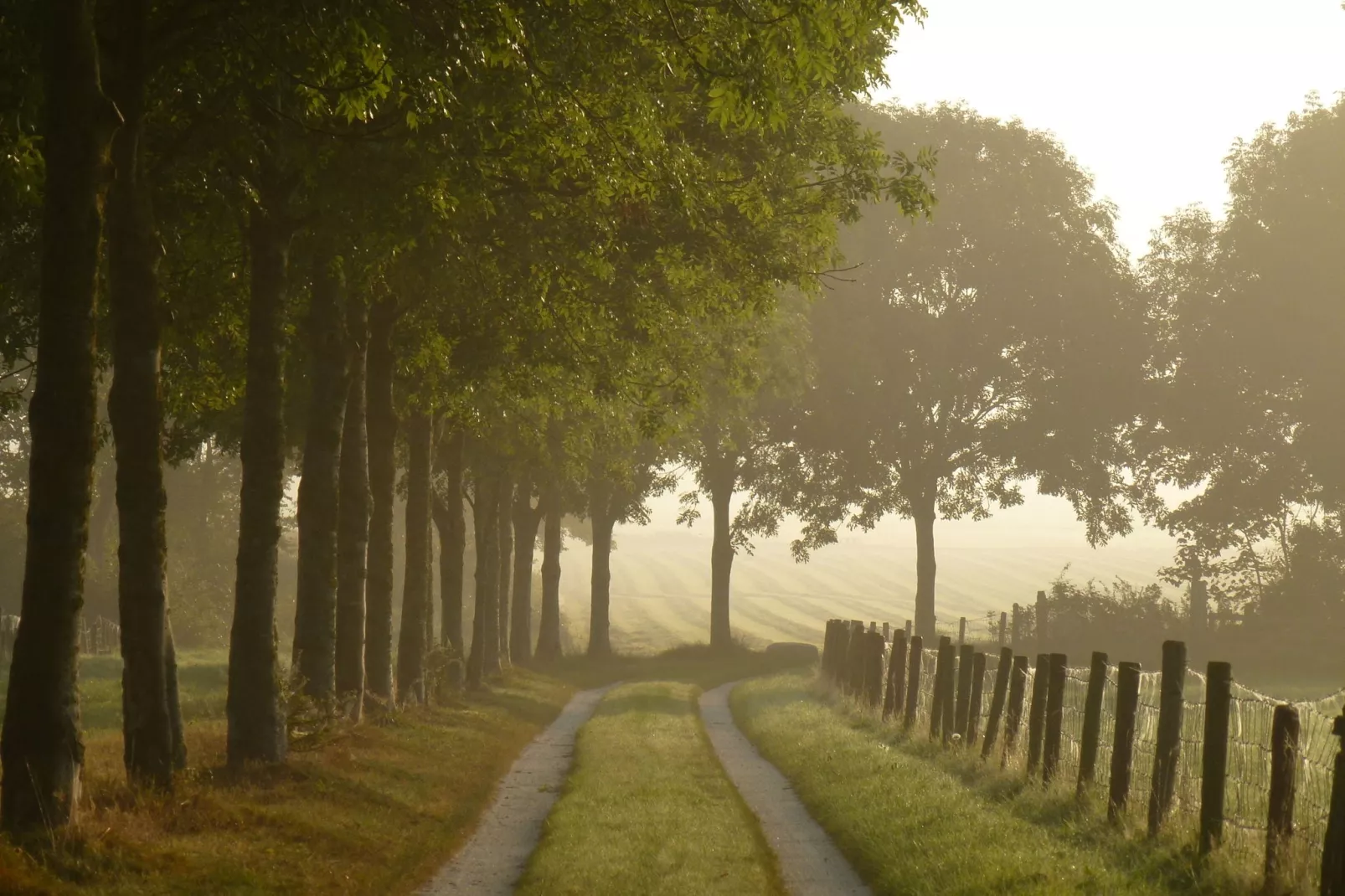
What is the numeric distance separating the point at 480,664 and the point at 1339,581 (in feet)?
112

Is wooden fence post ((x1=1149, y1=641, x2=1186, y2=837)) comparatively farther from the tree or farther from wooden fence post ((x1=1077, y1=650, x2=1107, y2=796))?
the tree

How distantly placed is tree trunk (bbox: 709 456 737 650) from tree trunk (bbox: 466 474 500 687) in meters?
18.9

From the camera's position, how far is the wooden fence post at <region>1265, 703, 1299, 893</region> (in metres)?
11.1

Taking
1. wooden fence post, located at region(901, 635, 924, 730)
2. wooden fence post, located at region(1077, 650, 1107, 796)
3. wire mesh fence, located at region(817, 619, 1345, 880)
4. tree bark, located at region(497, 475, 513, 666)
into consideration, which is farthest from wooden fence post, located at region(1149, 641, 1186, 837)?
tree bark, located at region(497, 475, 513, 666)

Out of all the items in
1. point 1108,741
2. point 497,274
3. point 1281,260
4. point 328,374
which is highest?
point 1281,260

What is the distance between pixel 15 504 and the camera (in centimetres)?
5825

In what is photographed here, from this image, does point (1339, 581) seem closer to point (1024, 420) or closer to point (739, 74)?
point (1024, 420)

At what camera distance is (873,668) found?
30.0 m

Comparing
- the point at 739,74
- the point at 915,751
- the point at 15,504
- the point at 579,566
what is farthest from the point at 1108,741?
the point at 579,566

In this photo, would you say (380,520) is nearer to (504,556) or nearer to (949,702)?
(949,702)

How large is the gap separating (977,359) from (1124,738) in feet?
150

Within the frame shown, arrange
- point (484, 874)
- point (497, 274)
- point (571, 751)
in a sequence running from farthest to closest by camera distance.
→ point (571, 751) → point (497, 274) → point (484, 874)

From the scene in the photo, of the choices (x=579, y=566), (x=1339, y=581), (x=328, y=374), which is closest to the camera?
(x=328, y=374)

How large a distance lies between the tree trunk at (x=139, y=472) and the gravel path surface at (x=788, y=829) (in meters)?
6.20
